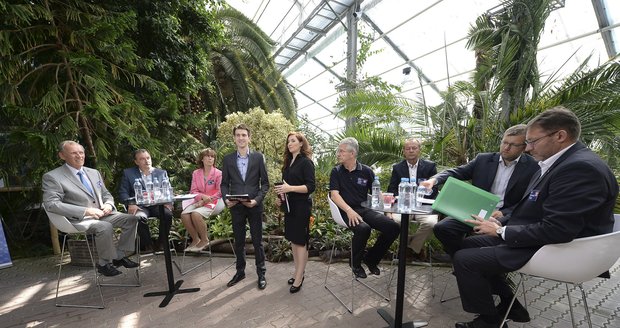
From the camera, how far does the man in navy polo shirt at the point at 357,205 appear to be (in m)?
3.12

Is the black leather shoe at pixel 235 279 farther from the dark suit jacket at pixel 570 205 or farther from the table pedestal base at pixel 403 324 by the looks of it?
the dark suit jacket at pixel 570 205

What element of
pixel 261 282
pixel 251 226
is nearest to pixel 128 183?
pixel 251 226

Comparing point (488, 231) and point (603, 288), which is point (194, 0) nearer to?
point (488, 231)

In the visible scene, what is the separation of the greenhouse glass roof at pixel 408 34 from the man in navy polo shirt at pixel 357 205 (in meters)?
2.34

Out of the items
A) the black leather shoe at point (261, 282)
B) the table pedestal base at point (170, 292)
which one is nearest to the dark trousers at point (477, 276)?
the black leather shoe at point (261, 282)

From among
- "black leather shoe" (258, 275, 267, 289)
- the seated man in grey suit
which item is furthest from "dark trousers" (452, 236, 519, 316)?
the seated man in grey suit

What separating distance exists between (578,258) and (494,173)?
1416mm

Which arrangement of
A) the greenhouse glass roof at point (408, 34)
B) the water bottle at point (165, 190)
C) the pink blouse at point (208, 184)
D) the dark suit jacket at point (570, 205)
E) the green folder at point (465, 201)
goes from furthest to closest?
the greenhouse glass roof at point (408, 34)
the pink blouse at point (208, 184)
the water bottle at point (165, 190)
the green folder at point (465, 201)
the dark suit jacket at point (570, 205)

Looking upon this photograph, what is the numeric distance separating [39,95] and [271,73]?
7422mm

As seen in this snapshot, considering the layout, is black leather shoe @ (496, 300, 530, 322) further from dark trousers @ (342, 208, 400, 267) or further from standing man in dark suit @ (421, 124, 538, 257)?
dark trousers @ (342, 208, 400, 267)

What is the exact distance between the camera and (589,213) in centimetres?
172

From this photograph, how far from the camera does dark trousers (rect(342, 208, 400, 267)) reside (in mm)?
3104

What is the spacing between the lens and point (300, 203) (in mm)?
3244

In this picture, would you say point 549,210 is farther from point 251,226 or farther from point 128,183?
point 128,183
